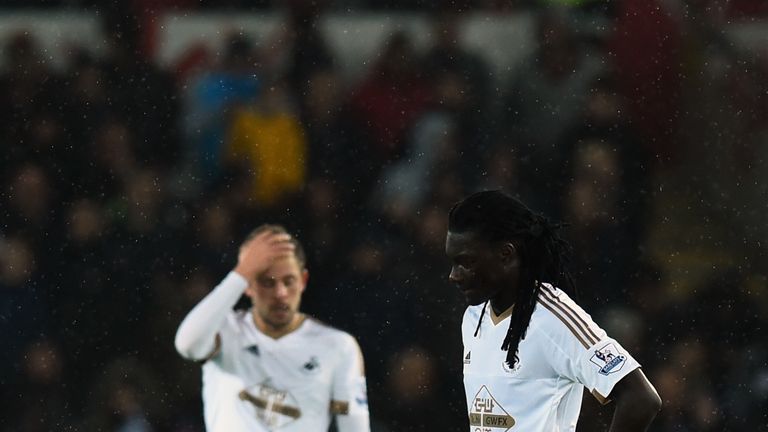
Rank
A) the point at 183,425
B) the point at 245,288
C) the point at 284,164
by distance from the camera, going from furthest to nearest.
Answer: the point at 284,164
the point at 183,425
the point at 245,288

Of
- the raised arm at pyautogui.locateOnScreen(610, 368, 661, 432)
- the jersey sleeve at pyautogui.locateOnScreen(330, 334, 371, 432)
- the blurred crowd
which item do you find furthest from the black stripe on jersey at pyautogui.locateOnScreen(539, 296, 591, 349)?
the blurred crowd

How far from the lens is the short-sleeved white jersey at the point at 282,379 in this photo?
→ 204 inches

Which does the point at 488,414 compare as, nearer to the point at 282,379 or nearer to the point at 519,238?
the point at 519,238

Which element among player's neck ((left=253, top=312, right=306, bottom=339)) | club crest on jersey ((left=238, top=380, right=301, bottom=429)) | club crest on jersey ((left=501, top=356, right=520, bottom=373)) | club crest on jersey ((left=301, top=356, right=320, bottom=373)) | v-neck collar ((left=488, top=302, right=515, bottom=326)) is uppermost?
v-neck collar ((left=488, top=302, right=515, bottom=326))

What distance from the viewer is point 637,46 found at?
7254 millimetres

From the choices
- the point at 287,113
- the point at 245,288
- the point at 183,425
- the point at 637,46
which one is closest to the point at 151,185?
the point at 287,113

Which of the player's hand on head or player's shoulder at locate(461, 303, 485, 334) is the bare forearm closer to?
player's shoulder at locate(461, 303, 485, 334)

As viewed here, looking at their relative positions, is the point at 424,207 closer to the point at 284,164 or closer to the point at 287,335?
the point at 284,164

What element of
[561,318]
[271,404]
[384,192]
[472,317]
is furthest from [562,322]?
[384,192]

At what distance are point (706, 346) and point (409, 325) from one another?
1426 mm

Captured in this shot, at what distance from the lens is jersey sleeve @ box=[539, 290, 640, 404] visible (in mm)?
2961

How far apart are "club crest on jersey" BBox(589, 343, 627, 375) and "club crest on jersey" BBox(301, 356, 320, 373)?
2.39 meters

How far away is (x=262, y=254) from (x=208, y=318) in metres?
0.33

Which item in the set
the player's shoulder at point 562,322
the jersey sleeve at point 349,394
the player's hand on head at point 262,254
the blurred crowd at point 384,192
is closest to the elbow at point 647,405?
the player's shoulder at point 562,322
